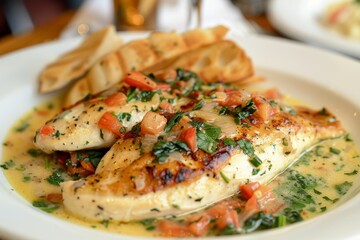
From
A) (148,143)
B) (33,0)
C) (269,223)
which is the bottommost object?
(33,0)

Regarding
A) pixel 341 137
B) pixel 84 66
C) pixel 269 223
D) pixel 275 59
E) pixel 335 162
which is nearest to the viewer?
pixel 269 223

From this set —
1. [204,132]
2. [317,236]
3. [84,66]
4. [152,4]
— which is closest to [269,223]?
[317,236]

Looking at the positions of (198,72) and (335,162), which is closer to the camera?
(335,162)

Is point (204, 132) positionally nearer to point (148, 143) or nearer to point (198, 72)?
point (148, 143)

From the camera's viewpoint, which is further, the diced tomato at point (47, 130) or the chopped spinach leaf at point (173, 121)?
the diced tomato at point (47, 130)

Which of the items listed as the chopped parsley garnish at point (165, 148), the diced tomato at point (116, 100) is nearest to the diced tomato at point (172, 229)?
the chopped parsley garnish at point (165, 148)

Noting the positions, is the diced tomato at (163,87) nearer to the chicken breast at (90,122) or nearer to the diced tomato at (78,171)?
the chicken breast at (90,122)

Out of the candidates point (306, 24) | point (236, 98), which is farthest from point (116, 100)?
point (306, 24)
